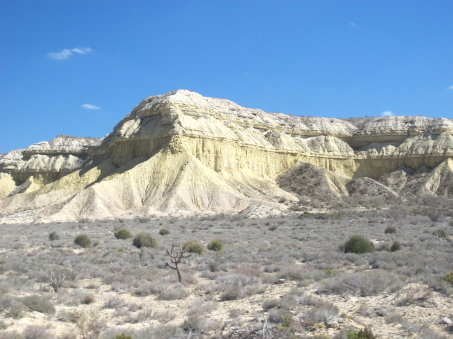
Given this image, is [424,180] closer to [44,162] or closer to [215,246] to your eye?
[215,246]

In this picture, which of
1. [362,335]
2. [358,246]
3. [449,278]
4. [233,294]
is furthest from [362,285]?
[358,246]

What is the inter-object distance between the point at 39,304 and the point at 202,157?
43.1m

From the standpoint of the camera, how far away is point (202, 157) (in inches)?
2055

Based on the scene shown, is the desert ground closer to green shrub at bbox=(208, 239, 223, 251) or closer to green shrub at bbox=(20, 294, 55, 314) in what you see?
green shrub at bbox=(20, 294, 55, 314)

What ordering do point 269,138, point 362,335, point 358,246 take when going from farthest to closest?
point 269,138 < point 358,246 < point 362,335

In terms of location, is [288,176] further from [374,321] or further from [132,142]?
[374,321]

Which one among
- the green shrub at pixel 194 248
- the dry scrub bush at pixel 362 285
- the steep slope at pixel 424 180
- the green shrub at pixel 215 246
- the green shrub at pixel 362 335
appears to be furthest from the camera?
the steep slope at pixel 424 180

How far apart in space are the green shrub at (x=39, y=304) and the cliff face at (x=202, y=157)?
32.3 meters

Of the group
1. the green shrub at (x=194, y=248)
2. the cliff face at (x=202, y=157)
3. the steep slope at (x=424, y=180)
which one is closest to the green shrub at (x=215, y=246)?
the green shrub at (x=194, y=248)

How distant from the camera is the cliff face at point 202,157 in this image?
45.2 meters

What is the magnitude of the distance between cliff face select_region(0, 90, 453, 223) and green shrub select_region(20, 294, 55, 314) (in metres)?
32.3

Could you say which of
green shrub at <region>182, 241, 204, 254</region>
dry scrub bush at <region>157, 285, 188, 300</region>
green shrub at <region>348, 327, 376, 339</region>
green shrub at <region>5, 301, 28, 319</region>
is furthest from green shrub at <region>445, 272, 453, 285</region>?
green shrub at <region>5, 301, 28, 319</region>

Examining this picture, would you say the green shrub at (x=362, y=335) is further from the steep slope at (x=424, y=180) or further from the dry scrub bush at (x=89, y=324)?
the steep slope at (x=424, y=180)

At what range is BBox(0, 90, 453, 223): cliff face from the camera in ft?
148
